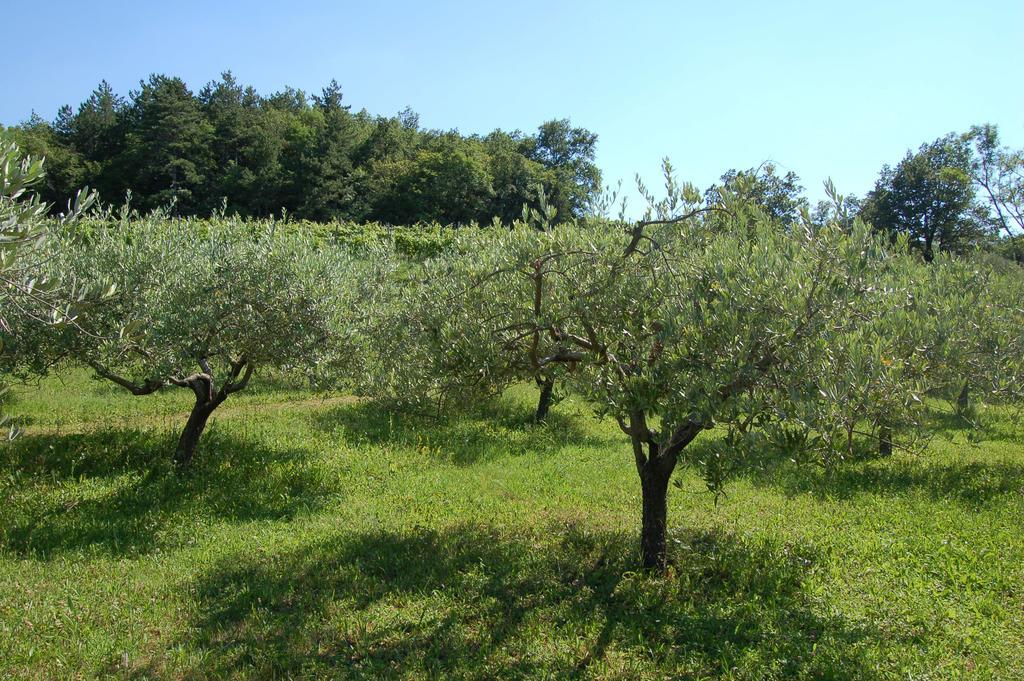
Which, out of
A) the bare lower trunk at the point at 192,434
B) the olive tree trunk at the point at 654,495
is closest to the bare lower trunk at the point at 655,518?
the olive tree trunk at the point at 654,495

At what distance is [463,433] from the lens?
14953mm

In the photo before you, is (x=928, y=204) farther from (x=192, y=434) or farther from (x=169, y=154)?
(x=169, y=154)

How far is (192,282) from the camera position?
10234 millimetres

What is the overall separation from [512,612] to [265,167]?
2204 inches


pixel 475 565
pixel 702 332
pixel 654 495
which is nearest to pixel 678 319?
pixel 702 332

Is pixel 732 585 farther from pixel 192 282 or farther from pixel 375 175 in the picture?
pixel 375 175

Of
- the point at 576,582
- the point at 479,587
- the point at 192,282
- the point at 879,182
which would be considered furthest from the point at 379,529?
the point at 879,182

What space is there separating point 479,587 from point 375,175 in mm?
56455

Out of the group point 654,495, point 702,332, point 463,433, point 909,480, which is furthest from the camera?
point 463,433

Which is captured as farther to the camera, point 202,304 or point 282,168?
point 282,168

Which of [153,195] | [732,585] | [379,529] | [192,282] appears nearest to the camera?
[732,585]

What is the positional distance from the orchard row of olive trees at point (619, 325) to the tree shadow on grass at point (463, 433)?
3.13m

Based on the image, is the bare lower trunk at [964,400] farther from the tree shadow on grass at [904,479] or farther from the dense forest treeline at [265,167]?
the dense forest treeline at [265,167]

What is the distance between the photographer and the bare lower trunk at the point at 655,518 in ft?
25.6
